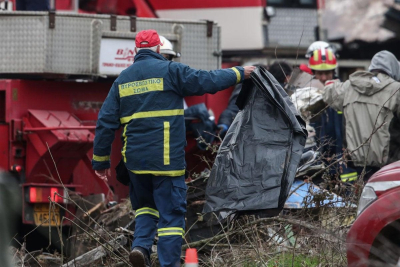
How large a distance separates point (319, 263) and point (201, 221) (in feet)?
4.37

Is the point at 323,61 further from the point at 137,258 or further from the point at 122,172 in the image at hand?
the point at 137,258

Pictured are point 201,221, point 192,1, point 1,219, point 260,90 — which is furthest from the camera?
point 192,1

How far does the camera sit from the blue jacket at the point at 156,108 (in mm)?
5477

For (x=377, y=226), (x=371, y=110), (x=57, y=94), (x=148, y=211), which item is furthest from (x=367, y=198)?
(x=57, y=94)

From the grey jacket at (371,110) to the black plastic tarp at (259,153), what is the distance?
1236 millimetres

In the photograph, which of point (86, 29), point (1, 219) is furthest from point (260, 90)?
point (1, 219)

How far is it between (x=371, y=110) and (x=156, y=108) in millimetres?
2339

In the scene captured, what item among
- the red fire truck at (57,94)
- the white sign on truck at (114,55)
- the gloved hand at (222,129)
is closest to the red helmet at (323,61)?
the gloved hand at (222,129)

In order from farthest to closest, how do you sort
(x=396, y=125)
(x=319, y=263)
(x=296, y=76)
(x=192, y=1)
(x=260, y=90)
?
(x=192, y=1) → (x=296, y=76) → (x=396, y=125) → (x=260, y=90) → (x=319, y=263)

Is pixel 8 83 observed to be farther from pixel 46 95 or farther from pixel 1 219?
pixel 1 219

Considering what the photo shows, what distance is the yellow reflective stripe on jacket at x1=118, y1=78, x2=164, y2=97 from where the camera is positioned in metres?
5.52

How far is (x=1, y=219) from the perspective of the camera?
9.74 feet

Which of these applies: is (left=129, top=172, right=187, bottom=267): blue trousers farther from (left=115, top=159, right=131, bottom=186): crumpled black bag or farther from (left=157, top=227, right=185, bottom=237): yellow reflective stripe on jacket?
(left=115, top=159, right=131, bottom=186): crumpled black bag

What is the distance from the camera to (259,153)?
5852mm
